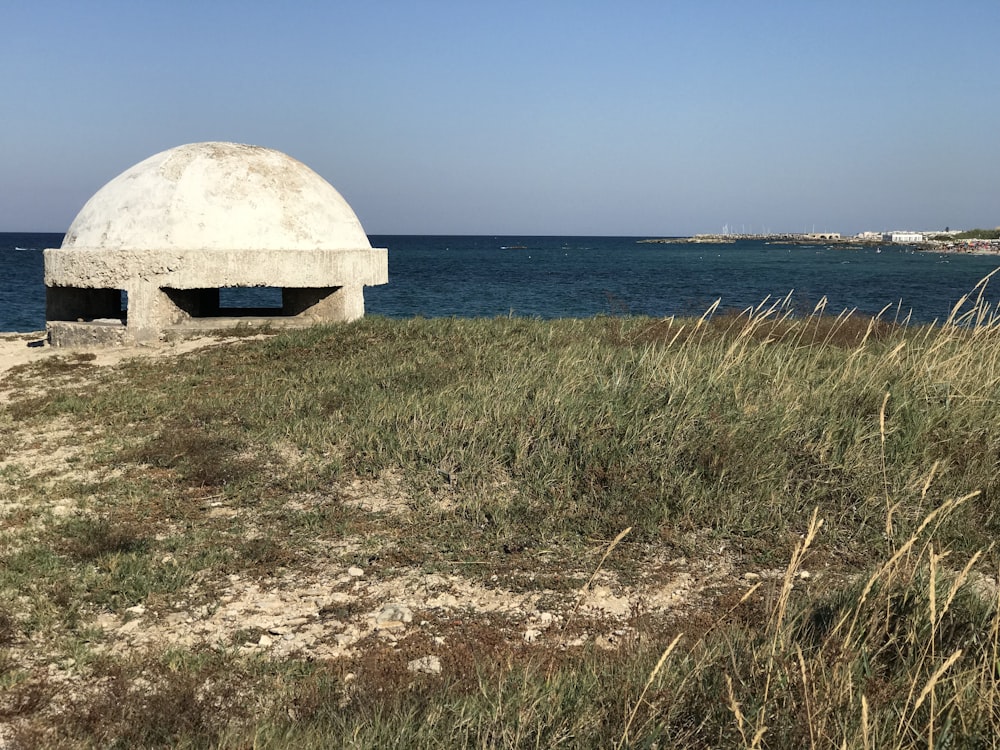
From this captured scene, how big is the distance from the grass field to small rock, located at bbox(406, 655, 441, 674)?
0.07 feet

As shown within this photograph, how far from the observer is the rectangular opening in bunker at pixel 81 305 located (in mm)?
11000

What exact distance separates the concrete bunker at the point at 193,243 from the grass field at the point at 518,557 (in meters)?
2.75

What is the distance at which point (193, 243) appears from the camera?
10.1 meters

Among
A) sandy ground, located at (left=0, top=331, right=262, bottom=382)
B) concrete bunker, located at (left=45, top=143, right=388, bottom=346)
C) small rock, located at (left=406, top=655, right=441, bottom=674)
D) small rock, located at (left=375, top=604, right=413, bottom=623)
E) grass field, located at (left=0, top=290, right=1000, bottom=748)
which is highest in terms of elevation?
concrete bunker, located at (left=45, top=143, right=388, bottom=346)

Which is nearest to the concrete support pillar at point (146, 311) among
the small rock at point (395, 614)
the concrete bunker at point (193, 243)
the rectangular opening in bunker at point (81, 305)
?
the concrete bunker at point (193, 243)

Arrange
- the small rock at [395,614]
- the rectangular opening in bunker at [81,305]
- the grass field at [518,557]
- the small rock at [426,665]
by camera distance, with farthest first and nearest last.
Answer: the rectangular opening in bunker at [81,305] → the small rock at [395,614] → the small rock at [426,665] → the grass field at [518,557]

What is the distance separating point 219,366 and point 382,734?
677 cm

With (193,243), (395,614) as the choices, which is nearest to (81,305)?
(193,243)

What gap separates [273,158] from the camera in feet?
36.7

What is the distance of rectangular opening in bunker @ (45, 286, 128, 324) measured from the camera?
11.0 metres

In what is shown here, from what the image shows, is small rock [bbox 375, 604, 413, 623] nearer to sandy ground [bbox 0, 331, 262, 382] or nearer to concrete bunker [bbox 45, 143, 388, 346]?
sandy ground [bbox 0, 331, 262, 382]

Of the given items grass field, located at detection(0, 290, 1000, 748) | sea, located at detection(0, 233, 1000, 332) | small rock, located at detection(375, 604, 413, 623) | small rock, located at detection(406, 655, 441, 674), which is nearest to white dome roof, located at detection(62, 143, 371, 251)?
grass field, located at detection(0, 290, 1000, 748)

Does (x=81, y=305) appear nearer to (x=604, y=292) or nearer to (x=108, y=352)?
(x=108, y=352)

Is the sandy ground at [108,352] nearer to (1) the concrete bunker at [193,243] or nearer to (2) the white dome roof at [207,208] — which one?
(1) the concrete bunker at [193,243]
